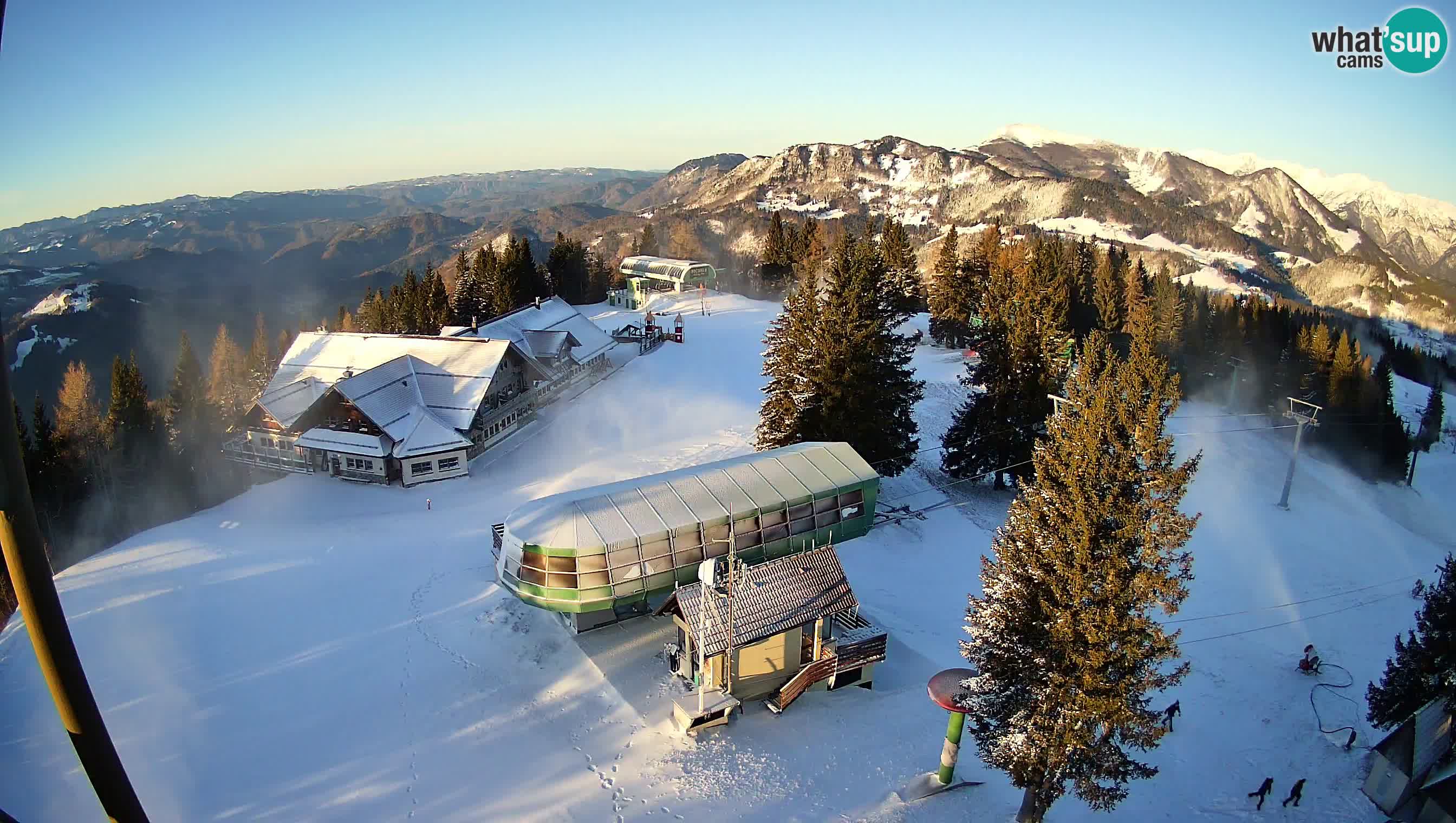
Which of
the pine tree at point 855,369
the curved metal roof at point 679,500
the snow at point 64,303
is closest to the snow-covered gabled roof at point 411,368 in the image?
the pine tree at point 855,369

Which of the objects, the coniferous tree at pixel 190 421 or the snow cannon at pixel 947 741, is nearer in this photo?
the snow cannon at pixel 947 741

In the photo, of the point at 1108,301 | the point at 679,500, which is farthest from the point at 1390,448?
the point at 679,500

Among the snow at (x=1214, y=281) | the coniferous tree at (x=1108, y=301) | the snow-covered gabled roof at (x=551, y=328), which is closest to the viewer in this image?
the snow-covered gabled roof at (x=551, y=328)

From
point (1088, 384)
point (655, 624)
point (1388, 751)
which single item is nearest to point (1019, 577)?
point (1088, 384)

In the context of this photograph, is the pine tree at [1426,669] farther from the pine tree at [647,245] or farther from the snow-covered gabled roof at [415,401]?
the pine tree at [647,245]

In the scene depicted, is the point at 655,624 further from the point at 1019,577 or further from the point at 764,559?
the point at 1019,577
